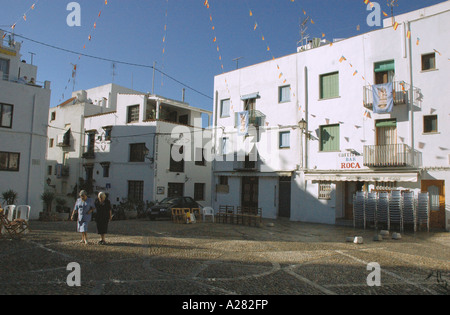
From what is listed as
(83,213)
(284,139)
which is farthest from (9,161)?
(284,139)

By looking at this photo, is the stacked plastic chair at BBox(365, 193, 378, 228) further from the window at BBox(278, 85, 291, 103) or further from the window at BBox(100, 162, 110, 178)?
the window at BBox(100, 162, 110, 178)

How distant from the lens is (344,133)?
732 inches

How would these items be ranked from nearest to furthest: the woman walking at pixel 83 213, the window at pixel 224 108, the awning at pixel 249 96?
the woman walking at pixel 83 213
the awning at pixel 249 96
the window at pixel 224 108

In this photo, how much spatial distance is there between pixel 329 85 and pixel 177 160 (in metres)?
13.2

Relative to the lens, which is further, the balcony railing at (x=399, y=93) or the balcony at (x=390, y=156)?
the balcony railing at (x=399, y=93)

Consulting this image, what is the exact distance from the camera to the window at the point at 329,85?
1938cm

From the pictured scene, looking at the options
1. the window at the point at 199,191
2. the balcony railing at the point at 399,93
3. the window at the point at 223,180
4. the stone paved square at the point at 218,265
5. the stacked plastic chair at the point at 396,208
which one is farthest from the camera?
the window at the point at 199,191

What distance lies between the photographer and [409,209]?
15203 millimetres

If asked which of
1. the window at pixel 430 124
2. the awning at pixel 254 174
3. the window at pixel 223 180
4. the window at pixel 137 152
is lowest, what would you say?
the window at pixel 223 180

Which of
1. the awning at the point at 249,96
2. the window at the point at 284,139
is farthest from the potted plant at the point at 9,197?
the window at the point at 284,139

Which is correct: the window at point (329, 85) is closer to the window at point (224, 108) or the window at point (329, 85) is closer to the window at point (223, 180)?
the window at point (224, 108)

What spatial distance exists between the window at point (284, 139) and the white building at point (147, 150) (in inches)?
362
